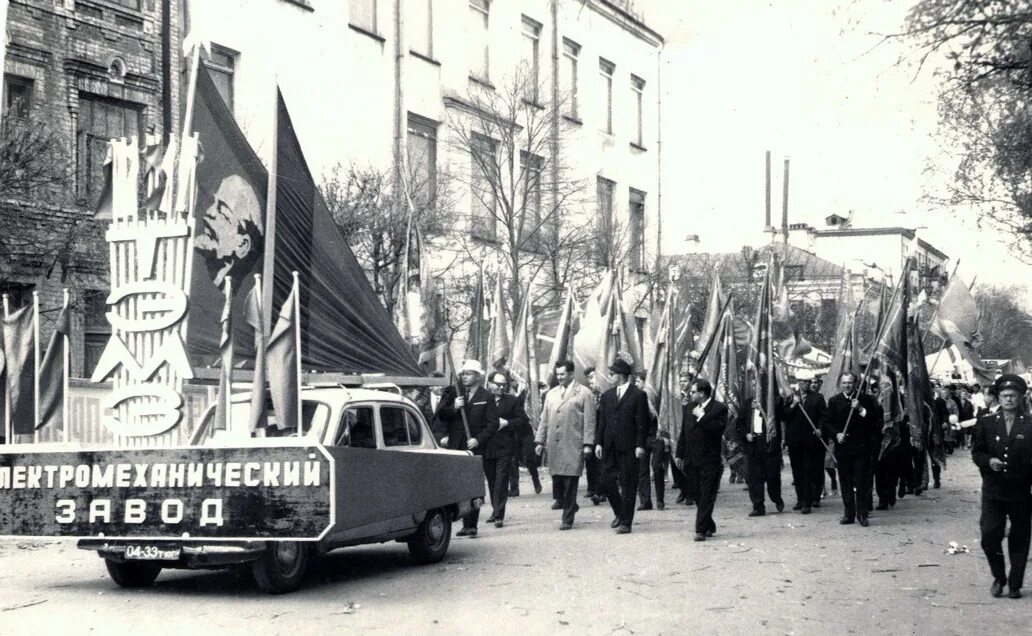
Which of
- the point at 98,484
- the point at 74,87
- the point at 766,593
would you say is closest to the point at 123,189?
the point at 98,484

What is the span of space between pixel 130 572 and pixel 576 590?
3.56 m

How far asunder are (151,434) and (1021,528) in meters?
6.83

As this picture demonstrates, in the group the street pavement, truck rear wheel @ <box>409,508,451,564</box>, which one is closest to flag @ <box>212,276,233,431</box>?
the street pavement

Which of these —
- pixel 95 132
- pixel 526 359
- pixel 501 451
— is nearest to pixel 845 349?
pixel 526 359

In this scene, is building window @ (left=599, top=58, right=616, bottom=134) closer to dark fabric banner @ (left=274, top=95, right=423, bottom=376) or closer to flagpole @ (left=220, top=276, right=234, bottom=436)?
dark fabric banner @ (left=274, top=95, right=423, bottom=376)

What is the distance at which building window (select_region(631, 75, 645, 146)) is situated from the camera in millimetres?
39219

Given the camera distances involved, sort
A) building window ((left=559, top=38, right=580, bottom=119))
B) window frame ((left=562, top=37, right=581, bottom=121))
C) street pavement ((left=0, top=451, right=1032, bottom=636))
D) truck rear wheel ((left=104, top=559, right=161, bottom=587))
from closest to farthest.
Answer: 1. street pavement ((left=0, top=451, right=1032, bottom=636))
2. truck rear wheel ((left=104, top=559, right=161, bottom=587))
3. building window ((left=559, top=38, right=580, bottom=119))
4. window frame ((left=562, top=37, right=581, bottom=121))

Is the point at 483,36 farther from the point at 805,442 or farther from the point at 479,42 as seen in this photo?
the point at 805,442

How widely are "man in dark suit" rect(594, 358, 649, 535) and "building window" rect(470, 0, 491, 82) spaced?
46.7 ft

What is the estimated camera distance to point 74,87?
2227 centimetres

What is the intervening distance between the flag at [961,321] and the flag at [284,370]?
11.4 m

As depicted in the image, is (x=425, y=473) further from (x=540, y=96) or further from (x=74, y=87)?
(x=540, y=96)

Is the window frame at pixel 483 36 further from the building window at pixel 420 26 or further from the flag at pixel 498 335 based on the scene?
the flag at pixel 498 335

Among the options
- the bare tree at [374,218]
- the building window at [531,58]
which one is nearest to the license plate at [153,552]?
the bare tree at [374,218]
